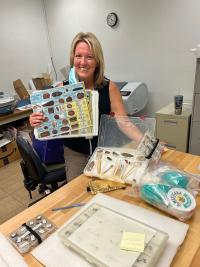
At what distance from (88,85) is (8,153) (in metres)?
2.11

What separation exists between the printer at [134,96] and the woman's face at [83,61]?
4.32 feet

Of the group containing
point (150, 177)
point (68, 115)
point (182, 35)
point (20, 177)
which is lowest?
point (20, 177)

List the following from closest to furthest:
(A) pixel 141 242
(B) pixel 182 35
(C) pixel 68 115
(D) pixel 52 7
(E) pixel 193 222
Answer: (A) pixel 141 242, (E) pixel 193 222, (C) pixel 68 115, (B) pixel 182 35, (D) pixel 52 7

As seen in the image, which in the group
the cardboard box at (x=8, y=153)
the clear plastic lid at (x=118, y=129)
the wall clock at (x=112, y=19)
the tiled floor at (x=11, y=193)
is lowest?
the tiled floor at (x=11, y=193)

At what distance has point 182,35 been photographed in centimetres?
256

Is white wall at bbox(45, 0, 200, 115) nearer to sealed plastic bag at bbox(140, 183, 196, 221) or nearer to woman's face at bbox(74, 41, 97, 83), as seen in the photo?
woman's face at bbox(74, 41, 97, 83)

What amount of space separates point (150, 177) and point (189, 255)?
327 mm

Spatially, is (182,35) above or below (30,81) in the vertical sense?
above

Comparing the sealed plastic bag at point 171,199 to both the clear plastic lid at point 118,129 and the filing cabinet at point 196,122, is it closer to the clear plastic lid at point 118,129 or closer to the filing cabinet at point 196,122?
the clear plastic lid at point 118,129

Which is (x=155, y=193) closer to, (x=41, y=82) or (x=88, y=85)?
(x=88, y=85)

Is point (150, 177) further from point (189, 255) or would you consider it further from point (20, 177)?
point (20, 177)

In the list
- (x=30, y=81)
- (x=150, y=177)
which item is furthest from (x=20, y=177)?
(x=150, y=177)

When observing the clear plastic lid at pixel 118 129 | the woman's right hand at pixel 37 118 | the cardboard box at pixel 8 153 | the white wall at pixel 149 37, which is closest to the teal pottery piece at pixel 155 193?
the clear plastic lid at pixel 118 129

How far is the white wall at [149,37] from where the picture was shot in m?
2.55
